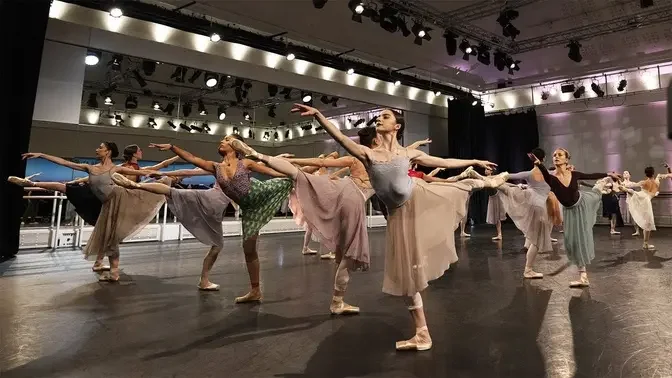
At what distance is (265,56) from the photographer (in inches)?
381

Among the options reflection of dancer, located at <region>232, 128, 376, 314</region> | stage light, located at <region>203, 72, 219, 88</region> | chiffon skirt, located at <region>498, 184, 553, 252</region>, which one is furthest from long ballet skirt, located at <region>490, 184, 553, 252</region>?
stage light, located at <region>203, 72, 219, 88</region>

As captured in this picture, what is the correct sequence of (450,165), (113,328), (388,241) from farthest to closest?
(113,328), (450,165), (388,241)

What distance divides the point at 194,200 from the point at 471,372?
2.87 m

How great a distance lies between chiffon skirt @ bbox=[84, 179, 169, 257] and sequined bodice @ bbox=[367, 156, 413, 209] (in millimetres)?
3143

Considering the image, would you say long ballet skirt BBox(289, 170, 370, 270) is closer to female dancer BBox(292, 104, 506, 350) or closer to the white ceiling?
female dancer BBox(292, 104, 506, 350)

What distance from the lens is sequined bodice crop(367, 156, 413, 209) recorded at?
2381 mm

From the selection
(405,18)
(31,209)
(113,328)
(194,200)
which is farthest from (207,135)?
(113,328)

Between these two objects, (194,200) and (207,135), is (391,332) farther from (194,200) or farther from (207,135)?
(207,135)

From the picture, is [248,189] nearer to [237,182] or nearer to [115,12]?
[237,182]

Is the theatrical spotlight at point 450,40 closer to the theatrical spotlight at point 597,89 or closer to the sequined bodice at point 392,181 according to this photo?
the theatrical spotlight at point 597,89

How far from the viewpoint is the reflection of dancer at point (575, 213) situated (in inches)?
162

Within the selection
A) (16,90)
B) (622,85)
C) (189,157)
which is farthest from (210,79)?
(622,85)

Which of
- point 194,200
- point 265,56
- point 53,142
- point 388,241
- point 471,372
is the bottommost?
point 471,372

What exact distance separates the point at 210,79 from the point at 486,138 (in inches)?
375
